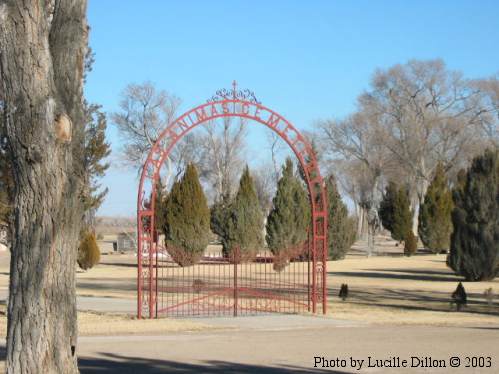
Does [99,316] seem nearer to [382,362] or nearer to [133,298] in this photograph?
[133,298]

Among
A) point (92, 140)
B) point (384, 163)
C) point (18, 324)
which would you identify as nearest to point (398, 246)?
point (384, 163)

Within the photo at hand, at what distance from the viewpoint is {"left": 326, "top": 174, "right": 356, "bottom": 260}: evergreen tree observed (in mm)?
47094

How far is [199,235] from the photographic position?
42.1 meters

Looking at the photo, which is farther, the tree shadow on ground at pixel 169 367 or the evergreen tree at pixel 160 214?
the evergreen tree at pixel 160 214

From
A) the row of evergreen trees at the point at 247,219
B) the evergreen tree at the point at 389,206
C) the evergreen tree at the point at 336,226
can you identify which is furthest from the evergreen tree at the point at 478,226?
the evergreen tree at the point at 389,206

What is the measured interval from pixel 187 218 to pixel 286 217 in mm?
5766

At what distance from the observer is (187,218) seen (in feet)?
138

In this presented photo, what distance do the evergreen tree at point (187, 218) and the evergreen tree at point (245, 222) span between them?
2.47 meters

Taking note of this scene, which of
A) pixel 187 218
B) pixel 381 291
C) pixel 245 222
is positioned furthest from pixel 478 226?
pixel 245 222

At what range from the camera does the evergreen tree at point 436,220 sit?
52.9 meters

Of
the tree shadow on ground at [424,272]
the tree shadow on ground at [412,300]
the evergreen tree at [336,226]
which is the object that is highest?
the evergreen tree at [336,226]

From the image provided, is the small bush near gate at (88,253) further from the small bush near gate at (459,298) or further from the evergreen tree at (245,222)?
the small bush near gate at (459,298)

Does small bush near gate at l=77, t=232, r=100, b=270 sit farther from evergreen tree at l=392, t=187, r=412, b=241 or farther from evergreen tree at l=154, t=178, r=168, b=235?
evergreen tree at l=392, t=187, r=412, b=241

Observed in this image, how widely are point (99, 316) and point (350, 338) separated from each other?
6339mm
